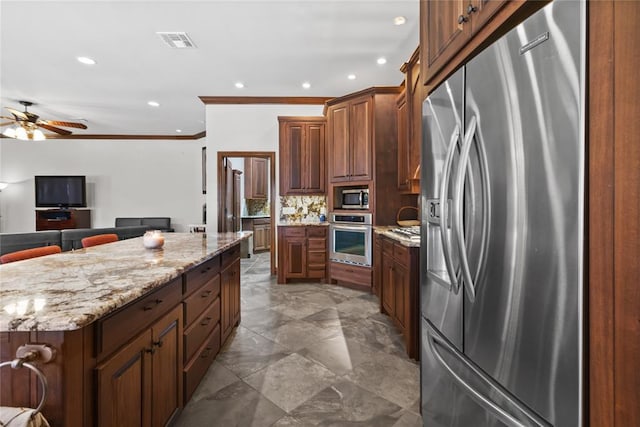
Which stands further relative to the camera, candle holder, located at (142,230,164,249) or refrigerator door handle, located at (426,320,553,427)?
candle holder, located at (142,230,164,249)

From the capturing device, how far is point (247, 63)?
12.4 ft

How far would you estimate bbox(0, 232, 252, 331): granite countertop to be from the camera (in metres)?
0.77

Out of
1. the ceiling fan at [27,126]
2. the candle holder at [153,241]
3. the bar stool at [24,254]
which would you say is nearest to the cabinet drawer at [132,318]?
the candle holder at [153,241]

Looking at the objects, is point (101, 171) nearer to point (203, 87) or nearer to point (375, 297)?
point (203, 87)

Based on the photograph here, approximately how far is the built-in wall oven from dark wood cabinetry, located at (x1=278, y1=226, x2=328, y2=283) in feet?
0.59

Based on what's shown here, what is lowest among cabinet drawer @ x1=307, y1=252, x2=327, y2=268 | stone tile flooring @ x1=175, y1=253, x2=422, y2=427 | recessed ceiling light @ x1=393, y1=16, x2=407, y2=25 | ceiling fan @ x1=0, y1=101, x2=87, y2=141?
stone tile flooring @ x1=175, y1=253, x2=422, y2=427

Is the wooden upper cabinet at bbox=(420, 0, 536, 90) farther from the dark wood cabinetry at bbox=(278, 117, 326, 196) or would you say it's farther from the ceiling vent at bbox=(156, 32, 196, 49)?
the dark wood cabinetry at bbox=(278, 117, 326, 196)

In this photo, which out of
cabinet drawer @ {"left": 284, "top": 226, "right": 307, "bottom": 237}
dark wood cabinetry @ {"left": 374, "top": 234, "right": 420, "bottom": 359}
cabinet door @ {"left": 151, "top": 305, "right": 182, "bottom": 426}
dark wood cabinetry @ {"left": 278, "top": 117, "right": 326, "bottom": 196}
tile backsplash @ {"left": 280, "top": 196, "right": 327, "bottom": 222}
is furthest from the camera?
→ tile backsplash @ {"left": 280, "top": 196, "right": 327, "bottom": 222}

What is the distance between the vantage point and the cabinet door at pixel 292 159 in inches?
189

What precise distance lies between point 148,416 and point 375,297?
305 centimetres

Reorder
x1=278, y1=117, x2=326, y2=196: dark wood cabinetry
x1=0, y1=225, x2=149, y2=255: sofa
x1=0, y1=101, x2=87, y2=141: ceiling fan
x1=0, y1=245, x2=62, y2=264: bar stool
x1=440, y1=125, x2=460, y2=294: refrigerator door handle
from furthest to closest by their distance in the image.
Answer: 1. x1=278, y1=117, x2=326, y2=196: dark wood cabinetry
2. x1=0, y1=101, x2=87, y2=141: ceiling fan
3. x1=0, y1=225, x2=149, y2=255: sofa
4. x1=0, y1=245, x2=62, y2=264: bar stool
5. x1=440, y1=125, x2=460, y2=294: refrigerator door handle

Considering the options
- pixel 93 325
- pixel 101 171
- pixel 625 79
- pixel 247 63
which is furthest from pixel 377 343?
pixel 101 171

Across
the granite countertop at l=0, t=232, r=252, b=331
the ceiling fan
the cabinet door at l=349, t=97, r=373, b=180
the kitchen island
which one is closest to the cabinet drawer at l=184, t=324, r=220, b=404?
the kitchen island

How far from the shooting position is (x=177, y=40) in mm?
3248
